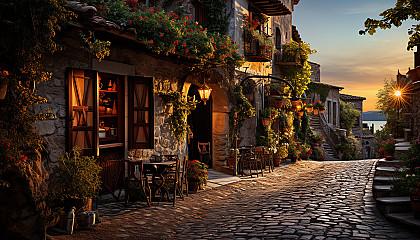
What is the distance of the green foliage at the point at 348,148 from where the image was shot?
24766 millimetres

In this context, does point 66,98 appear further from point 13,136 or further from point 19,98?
point 13,136

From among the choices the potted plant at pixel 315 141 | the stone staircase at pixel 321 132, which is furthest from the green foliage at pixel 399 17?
the stone staircase at pixel 321 132

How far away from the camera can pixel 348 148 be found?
24.8m

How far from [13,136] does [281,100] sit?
40.2 feet

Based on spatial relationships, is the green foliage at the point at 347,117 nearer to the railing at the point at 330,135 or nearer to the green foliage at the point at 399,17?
the railing at the point at 330,135

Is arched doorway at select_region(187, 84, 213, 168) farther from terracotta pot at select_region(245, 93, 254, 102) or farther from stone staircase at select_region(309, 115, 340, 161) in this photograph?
stone staircase at select_region(309, 115, 340, 161)

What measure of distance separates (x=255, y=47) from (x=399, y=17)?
8.46 metres

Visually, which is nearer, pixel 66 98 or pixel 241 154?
pixel 66 98

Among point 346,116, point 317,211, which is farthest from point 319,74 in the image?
point 317,211

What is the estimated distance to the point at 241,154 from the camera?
12.5m

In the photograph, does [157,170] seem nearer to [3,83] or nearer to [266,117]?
[3,83]

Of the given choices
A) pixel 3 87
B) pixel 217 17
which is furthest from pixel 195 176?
pixel 217 17

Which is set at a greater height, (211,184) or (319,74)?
(319,74)

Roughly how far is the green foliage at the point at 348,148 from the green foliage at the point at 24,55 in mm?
22201
